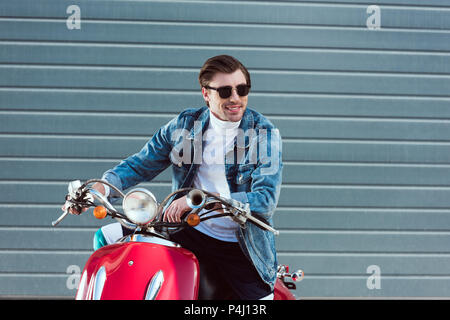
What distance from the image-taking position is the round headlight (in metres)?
1.34

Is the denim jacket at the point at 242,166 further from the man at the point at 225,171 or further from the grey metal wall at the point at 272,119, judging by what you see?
the grey metal wall at the point at 272,119

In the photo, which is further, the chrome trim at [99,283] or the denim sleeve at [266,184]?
the denim sleeve at [266,184]

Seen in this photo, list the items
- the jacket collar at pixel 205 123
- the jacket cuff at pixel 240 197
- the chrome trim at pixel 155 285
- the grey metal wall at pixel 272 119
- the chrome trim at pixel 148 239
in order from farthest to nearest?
the grey metal wall at pixel 272 119
the jacket collar at pixel 205 123
the jacket cuff at pixel 240 197
the chrome trim at pixel 148 239
the chrome trim at pixel 155 285

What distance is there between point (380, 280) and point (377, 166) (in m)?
0.91

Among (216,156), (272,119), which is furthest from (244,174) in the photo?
(272,119)

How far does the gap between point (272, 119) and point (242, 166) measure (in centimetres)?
137

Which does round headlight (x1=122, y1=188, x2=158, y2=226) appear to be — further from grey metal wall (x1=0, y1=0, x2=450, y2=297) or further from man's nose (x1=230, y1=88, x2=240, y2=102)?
grey metal wall (x1=0, y1=0, x2=450, y2=297)

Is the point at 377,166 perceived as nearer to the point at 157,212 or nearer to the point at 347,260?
the point at 347,260

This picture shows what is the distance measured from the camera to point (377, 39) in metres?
3.36

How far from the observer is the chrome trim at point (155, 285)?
129 cm

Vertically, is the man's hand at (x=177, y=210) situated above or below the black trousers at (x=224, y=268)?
above

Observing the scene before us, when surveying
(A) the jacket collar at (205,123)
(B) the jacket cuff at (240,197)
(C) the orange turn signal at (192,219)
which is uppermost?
(A) the jacket collar at (205,123)

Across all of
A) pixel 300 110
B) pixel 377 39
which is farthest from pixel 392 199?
pixel 377 39

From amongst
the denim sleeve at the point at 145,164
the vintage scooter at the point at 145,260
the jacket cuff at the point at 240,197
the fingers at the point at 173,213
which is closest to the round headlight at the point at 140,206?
the vintage scooter at the point at 145,260
